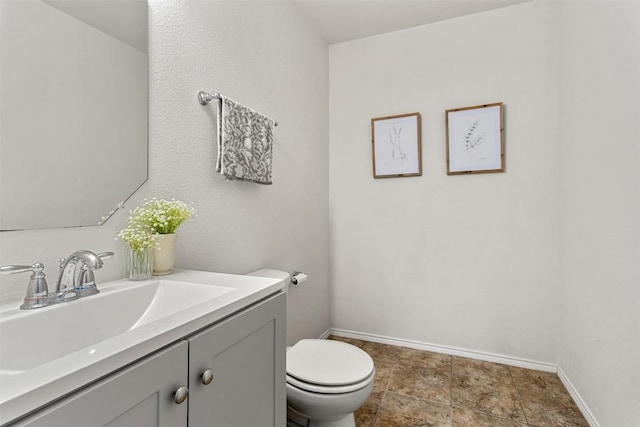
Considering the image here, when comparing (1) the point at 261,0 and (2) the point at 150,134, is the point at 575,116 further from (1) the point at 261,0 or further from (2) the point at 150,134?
(2) the point at 150,134

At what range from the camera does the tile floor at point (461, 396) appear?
65.5 inches

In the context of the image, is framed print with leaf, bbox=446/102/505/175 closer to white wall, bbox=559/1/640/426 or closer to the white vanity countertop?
white wall, bbox=559/1/640/426

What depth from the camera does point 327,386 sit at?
50.6 inches

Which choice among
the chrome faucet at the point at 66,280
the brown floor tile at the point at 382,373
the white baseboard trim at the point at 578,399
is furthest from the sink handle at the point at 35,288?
the white baseboard trim at the point at 578,399

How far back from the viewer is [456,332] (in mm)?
2369

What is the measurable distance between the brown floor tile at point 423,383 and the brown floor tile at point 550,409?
40cm

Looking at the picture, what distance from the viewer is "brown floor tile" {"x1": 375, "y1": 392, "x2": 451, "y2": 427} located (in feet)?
5.39

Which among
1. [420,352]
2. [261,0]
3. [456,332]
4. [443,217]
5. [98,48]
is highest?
[261,0]

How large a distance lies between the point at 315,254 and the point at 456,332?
3.84 feet

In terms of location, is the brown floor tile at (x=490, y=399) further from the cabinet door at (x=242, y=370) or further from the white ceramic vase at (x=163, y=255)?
the white ceramic vase at (x=163, y=255)

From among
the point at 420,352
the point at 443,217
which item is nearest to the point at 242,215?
the point at 443,217

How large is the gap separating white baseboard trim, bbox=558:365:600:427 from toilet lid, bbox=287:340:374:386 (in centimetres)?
118

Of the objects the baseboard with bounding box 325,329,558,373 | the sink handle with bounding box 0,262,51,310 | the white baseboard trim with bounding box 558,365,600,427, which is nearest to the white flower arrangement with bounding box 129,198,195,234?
the sink handle with bounding box 0,262,51,310

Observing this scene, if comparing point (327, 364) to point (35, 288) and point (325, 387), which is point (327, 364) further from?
point (35, 288)
